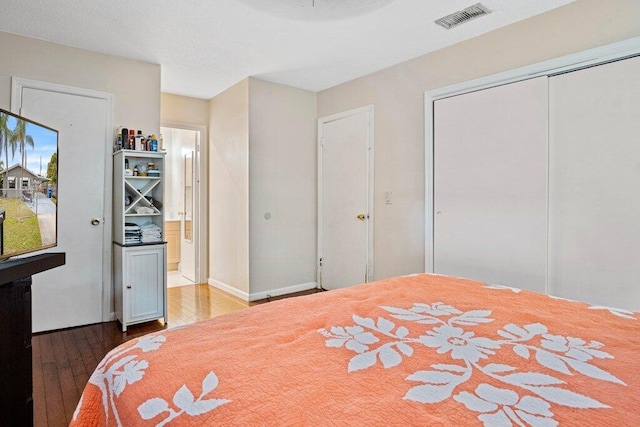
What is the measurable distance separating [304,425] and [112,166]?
3.57 m

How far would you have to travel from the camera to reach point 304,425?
2.37ft

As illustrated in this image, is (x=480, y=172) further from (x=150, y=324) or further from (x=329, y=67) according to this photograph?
(x=150, y=324)

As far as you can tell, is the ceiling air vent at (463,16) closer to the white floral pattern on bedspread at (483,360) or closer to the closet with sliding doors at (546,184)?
the closet with sliding doors at (546,184)

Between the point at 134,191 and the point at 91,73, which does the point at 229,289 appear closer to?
the point at 134,191

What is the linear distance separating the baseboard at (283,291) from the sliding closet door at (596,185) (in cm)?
278

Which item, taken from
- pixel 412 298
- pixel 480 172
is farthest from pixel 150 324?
pixel 480 172

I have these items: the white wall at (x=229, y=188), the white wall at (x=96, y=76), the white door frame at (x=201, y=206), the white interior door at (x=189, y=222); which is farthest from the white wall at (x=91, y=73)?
the white interior door at (x=189, y=222)

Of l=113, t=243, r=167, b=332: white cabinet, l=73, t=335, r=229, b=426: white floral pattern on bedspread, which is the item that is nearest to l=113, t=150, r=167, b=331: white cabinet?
l=113, t=243, r=167, b=332: white cabinet

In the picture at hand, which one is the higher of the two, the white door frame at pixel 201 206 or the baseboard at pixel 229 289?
the white door frame at pixel 201 206

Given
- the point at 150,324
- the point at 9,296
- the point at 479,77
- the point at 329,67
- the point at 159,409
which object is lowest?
the point at 150,324

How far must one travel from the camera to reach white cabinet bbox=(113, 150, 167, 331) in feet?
10.8

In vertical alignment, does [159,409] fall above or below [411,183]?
below

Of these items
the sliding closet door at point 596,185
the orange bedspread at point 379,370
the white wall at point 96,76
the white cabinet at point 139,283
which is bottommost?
the white cabinet at point 139,283

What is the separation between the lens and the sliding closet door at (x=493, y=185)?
281 cm
